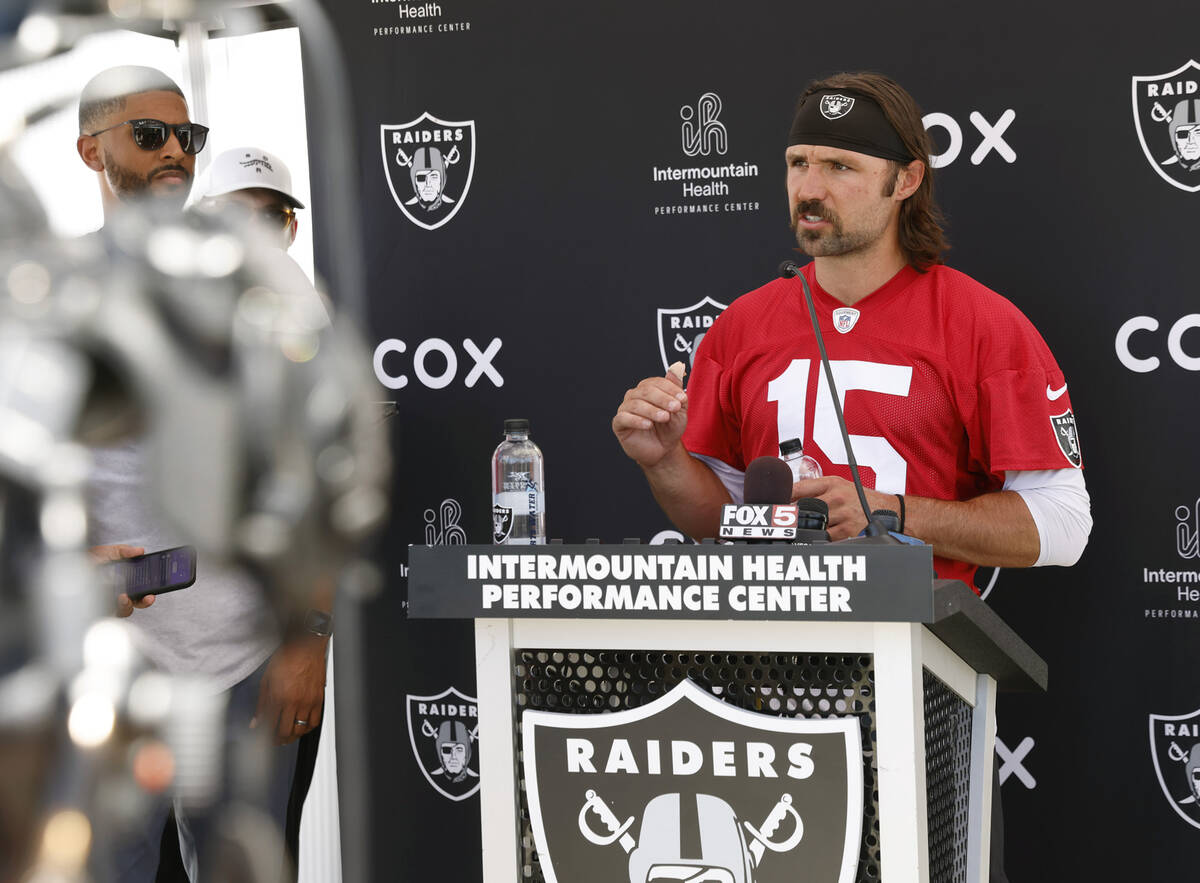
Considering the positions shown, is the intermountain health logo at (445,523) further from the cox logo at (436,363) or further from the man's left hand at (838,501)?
the man's left hand at (838,501)

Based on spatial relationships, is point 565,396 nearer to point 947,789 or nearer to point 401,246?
point 401,246

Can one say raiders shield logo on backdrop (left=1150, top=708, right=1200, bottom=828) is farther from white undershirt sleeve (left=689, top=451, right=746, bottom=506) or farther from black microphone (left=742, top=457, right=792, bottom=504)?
black microphone (left=742, top=457, right=792, bottom=504)

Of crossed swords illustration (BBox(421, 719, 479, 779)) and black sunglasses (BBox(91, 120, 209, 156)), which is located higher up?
black sunglasses (BBox(91, 120, 209, 156))

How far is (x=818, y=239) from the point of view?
7.25 ft

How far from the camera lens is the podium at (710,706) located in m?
1.34

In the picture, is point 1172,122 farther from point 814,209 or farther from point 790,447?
point 790,447

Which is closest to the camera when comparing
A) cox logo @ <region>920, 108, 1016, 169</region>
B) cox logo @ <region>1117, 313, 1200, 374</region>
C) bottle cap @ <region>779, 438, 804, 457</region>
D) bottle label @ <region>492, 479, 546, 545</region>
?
bottle cap @ <region>779, 438, 804, 457</region>

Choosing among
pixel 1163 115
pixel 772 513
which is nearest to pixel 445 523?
pixel 772 513

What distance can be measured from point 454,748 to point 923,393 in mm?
1446

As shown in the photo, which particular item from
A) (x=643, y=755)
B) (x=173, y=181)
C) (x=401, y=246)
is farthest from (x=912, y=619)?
(x=401, y=246)

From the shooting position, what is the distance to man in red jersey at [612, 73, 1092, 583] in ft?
6.66

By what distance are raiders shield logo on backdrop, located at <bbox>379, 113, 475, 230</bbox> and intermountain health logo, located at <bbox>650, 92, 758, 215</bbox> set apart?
0.49 meters

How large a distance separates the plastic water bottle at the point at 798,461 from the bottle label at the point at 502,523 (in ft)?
1.77

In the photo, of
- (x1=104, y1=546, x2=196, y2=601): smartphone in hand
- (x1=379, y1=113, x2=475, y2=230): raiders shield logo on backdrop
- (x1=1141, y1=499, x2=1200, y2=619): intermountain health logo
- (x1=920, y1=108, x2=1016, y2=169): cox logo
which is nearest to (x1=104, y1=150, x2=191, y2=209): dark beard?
(x1=104, y1=546, x2=196, y2=601): smartphone in hand
